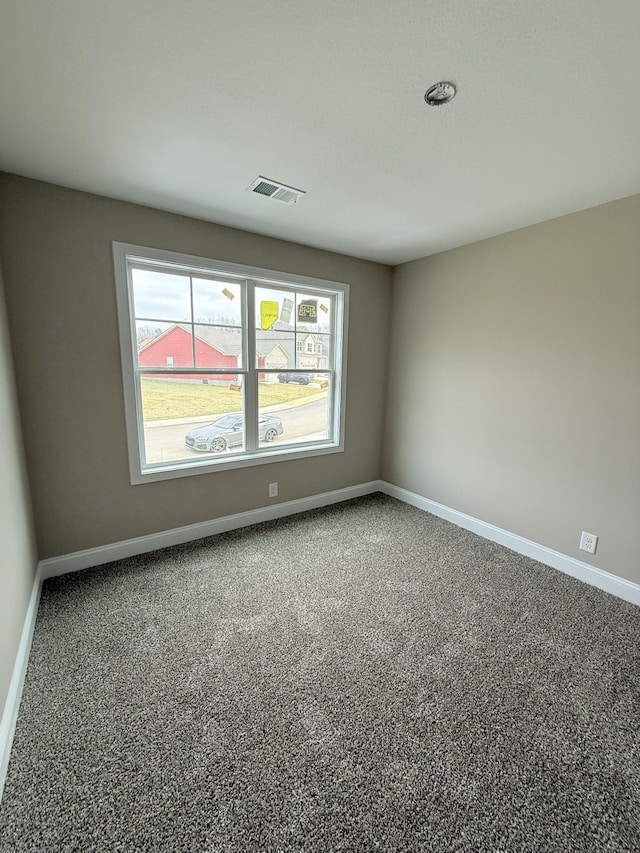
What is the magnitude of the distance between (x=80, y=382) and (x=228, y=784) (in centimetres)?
230

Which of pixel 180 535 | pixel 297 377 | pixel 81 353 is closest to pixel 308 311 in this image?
pixel 297 377

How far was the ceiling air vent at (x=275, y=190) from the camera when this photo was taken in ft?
6.74

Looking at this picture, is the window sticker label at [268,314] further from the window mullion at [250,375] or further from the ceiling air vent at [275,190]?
the ceiling air vent at [275,190]

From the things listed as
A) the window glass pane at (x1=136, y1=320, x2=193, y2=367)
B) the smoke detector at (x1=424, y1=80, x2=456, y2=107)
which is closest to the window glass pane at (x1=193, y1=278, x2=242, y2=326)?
the window glass pane at (x1=136, y1=320, x2=193, y2=367)

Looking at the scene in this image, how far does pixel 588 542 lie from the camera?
2.45 meters

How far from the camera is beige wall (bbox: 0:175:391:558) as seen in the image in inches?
83.3

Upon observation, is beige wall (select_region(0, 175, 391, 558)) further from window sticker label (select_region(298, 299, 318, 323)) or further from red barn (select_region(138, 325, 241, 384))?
window sticker label (select_region(298, 299, 318, 323))

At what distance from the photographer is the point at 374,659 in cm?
178

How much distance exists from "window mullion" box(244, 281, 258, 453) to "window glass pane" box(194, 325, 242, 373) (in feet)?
0.25

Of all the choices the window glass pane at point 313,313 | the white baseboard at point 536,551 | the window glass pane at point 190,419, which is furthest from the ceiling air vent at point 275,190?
the white baseboard at point 536,551

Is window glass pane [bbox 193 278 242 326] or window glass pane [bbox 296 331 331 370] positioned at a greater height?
window glass pane [bbox 193 278 242 326]

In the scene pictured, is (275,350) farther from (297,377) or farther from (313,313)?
(313,313)

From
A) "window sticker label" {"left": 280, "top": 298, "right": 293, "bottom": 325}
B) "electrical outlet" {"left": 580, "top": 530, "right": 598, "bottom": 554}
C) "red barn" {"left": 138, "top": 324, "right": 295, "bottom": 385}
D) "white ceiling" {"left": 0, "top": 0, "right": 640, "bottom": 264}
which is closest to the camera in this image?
"white ceiling" {"left": 0, "top": 0, "right": 640, "bottom": 264}

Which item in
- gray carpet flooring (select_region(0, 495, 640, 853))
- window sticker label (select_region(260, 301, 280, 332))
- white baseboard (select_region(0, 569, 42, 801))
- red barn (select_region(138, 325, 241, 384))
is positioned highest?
window sticker label (select_region(260, 301, 280, 332))
